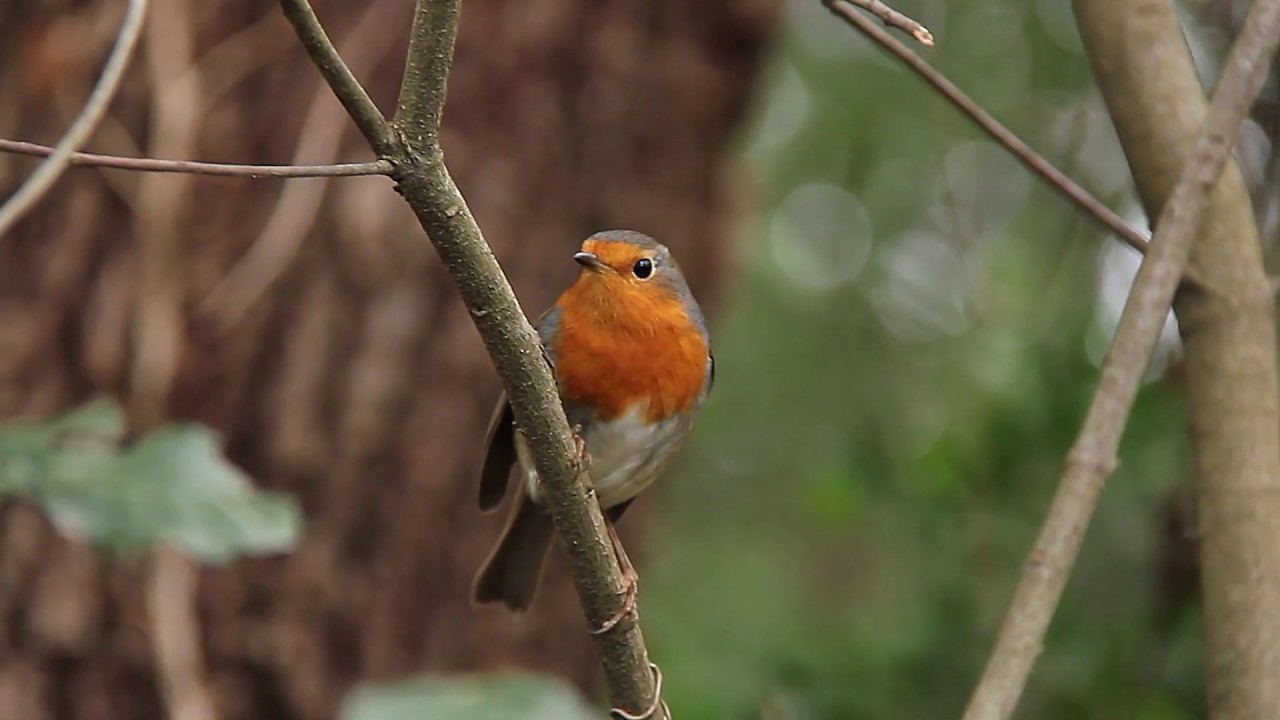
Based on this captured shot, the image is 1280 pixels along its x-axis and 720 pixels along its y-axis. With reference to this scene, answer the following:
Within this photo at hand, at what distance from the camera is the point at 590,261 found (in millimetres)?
3104

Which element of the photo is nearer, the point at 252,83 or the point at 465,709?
the point at 465,709

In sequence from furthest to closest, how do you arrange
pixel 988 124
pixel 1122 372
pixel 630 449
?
pixel 630 449
pixel 988 124
pixel 1122 372

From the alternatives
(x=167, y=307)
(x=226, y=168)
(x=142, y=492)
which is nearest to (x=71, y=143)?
(x=226, y=168)

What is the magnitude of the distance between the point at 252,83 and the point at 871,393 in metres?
3.81

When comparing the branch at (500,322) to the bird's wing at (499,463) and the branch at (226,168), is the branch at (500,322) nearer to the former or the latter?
the branch at (226,168)

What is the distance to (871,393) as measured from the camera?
7.04m

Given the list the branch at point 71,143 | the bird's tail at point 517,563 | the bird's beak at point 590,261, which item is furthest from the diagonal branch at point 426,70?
the bird's tail at point 517,563

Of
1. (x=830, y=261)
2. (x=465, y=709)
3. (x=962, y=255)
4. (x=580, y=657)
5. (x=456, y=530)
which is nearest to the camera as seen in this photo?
(x=465, y=709)

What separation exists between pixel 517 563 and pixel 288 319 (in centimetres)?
95

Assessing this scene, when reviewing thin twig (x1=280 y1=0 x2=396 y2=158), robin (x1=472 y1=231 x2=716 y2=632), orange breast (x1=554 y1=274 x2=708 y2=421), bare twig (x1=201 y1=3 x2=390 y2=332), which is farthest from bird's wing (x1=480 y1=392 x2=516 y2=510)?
thin twig (x1=280 y1=0 x2=396 y2=158)

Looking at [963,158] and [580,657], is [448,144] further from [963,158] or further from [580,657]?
[963,158]

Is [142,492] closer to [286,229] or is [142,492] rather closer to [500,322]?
[500,322]

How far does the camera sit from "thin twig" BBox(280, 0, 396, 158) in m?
1.49

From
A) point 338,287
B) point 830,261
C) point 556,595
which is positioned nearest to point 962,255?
point 830,261
